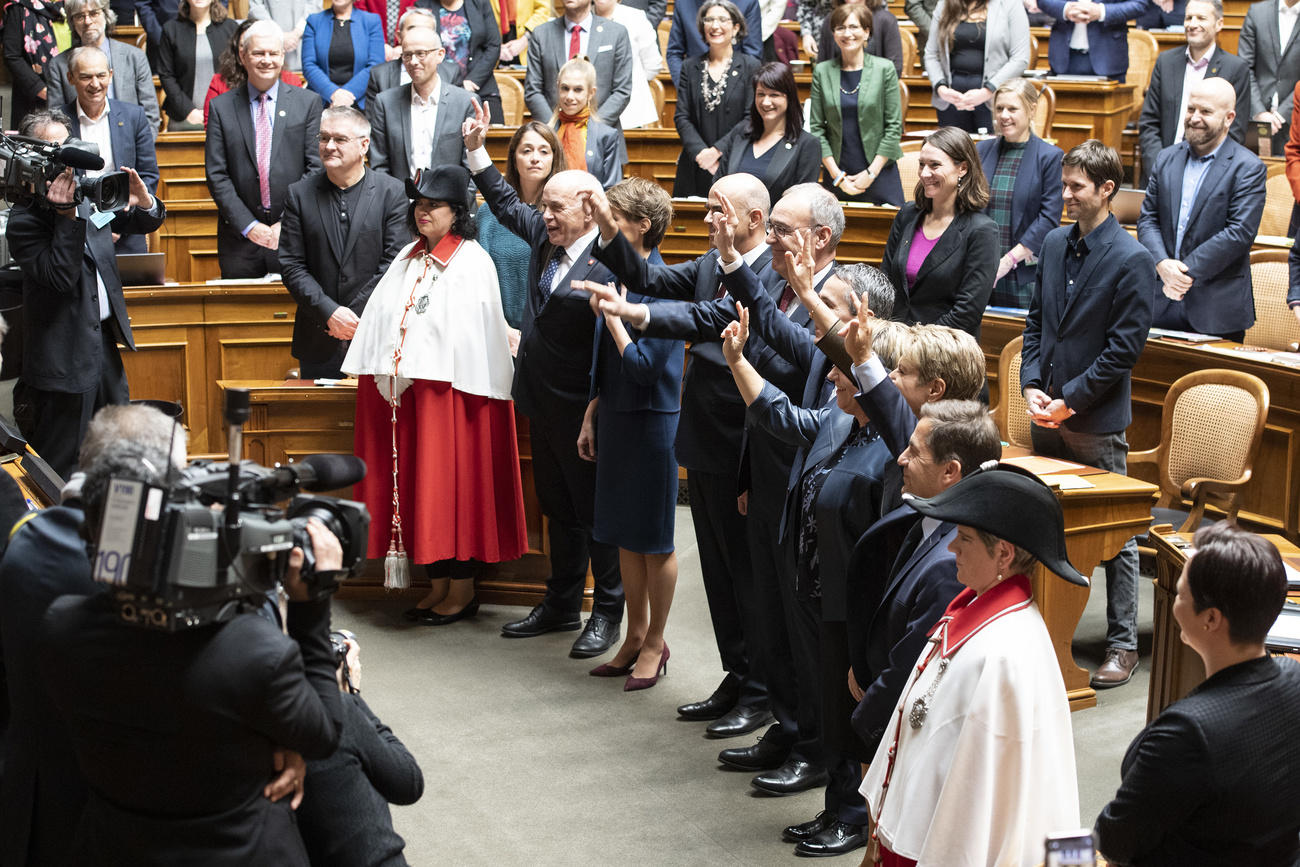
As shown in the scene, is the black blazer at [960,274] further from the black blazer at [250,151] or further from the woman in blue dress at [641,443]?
the black blazer at [250,151]

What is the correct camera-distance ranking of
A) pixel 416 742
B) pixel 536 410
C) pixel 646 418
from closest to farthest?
pixel 416 742, pixel 646 418, pixel 536 410

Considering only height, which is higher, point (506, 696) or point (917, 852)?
point (917, 852)

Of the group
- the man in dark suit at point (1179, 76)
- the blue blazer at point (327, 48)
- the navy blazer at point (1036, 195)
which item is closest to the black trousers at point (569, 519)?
the navy blazer at point (1036, 195)

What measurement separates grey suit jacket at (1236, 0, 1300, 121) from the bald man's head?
2.42 m

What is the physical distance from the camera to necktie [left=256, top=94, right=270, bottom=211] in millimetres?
6266

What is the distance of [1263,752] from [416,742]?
2.72 metres

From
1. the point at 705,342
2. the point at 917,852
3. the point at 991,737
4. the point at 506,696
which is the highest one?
the point at 705,342

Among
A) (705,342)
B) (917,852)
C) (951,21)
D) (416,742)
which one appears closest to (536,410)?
(705,342)

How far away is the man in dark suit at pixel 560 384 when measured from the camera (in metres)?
4.62

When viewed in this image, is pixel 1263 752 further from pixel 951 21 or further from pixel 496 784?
pixel 951 21

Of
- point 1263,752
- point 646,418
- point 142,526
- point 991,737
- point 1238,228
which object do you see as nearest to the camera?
point 142,526

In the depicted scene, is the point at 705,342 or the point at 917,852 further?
the point at 705,342

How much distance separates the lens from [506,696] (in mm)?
4566

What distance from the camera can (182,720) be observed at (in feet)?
6.25
